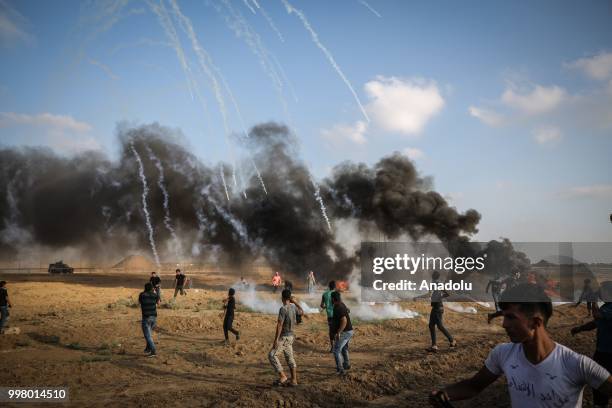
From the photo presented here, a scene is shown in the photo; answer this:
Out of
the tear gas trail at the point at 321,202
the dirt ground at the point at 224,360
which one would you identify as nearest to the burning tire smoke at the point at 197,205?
the tear gas trail at the point at 321,202

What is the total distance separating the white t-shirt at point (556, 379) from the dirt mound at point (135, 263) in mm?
67796

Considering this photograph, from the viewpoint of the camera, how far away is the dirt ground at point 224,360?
26.7 feet

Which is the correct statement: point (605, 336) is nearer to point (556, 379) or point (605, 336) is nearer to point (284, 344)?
point (556, 379)

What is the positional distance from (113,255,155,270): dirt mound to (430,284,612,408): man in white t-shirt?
2667 inches

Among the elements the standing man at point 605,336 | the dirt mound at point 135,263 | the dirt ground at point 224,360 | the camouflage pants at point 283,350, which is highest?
the standing man at point 605,336

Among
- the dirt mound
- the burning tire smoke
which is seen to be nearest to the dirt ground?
the burning tire smoke

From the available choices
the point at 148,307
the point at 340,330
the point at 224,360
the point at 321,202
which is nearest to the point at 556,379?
the point at 340,330

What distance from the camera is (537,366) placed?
2.87 m

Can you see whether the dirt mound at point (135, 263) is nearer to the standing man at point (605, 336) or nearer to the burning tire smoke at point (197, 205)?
the burning tire smoke at point (197, 205)

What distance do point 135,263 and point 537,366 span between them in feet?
228

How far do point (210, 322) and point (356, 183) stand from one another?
30.5 metres

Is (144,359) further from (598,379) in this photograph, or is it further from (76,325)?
(598,379)

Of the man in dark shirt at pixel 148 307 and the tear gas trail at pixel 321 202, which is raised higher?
the tear gas trail at pixel 321 202

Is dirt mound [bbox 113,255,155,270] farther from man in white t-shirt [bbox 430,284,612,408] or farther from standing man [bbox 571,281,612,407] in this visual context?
man in white t-shirt [bbox 430,284,612,408]
